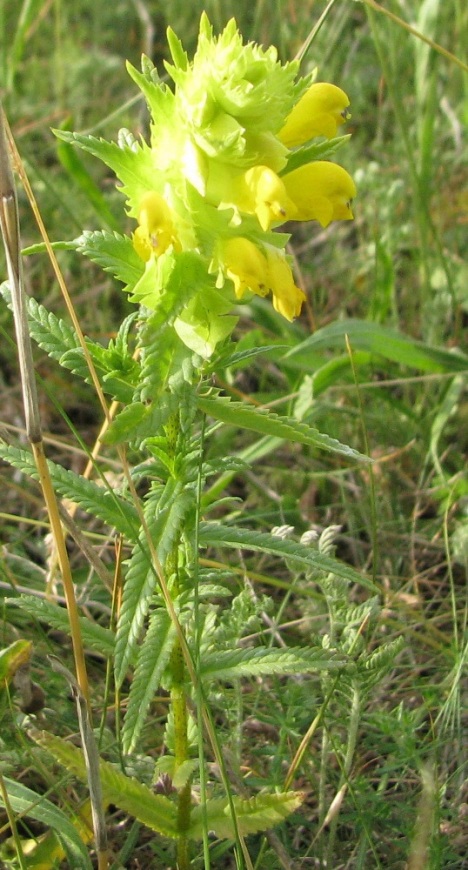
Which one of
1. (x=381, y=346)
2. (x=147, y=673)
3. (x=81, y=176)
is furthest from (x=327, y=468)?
(x=147, y=673)

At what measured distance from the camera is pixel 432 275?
8.05 ft

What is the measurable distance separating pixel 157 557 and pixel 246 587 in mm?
316

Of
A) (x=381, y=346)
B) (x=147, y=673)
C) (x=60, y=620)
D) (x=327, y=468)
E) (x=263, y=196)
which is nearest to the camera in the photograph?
(x=263, y=196)

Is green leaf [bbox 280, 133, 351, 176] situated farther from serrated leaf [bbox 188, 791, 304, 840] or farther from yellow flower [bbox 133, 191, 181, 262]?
serrated leaf [bbox 188, 791, 304, 840]

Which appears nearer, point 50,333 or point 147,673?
point 147,673

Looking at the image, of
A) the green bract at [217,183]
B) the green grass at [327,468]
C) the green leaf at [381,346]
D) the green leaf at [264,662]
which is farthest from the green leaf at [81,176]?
the green leaf at [264,662]

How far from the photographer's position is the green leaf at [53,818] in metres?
1.23

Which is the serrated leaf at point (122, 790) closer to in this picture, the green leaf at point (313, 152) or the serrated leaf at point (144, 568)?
the serrated leaf at point (144, 568)

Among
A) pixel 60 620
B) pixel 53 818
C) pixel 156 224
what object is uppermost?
pixel 156 224

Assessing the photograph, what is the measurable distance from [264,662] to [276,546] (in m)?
0.15

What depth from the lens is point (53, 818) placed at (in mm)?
1236

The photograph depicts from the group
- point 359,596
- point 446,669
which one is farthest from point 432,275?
point 446,669

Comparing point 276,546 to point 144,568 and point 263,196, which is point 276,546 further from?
point 263,196

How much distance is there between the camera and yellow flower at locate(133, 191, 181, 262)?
1.01 meters
